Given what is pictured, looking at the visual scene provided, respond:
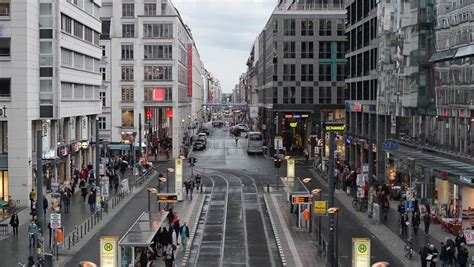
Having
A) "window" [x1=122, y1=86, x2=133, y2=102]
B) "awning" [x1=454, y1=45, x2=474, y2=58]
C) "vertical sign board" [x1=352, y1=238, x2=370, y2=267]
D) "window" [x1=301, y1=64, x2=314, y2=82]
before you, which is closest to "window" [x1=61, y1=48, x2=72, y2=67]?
"awning" [x1=454, y1=45, x2=474, y2=58]

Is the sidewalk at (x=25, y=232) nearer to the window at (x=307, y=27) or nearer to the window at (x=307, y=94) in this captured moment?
the window at (x=307, y=94)

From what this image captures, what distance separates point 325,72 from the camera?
349ft

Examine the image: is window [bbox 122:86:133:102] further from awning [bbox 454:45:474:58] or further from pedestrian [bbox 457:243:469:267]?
pedestrian [bbox 457:243:469:267]

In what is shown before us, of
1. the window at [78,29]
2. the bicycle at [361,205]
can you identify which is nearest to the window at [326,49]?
the window at [78,29]

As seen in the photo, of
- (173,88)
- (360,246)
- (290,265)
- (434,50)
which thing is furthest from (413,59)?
(173,88)

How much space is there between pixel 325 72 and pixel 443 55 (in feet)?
202

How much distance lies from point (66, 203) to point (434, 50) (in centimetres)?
2560

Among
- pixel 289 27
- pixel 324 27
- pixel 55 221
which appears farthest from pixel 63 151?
pixel 324 27

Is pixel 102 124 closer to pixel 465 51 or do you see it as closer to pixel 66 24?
pixel 66 24

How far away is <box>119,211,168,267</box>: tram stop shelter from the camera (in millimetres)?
26781

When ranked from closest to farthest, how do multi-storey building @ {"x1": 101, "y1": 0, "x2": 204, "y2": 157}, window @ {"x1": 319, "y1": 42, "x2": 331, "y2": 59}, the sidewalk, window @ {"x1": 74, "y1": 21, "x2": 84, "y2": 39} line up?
the sidewalk, window @ {"x1": 74, "y1": 21, "x2": 84, "y2": 39}, multi-storey building @ {"x1": 101, "y1": 0, "x2": 204, "y2": 157}, window @ {"x1": 319, "y1": 42, "x2": 331, "y2": 59}

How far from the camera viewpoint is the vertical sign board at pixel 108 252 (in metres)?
25.8

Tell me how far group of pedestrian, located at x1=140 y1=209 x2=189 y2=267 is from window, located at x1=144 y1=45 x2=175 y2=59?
2377 inches

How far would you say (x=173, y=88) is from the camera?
97562 millimetres
